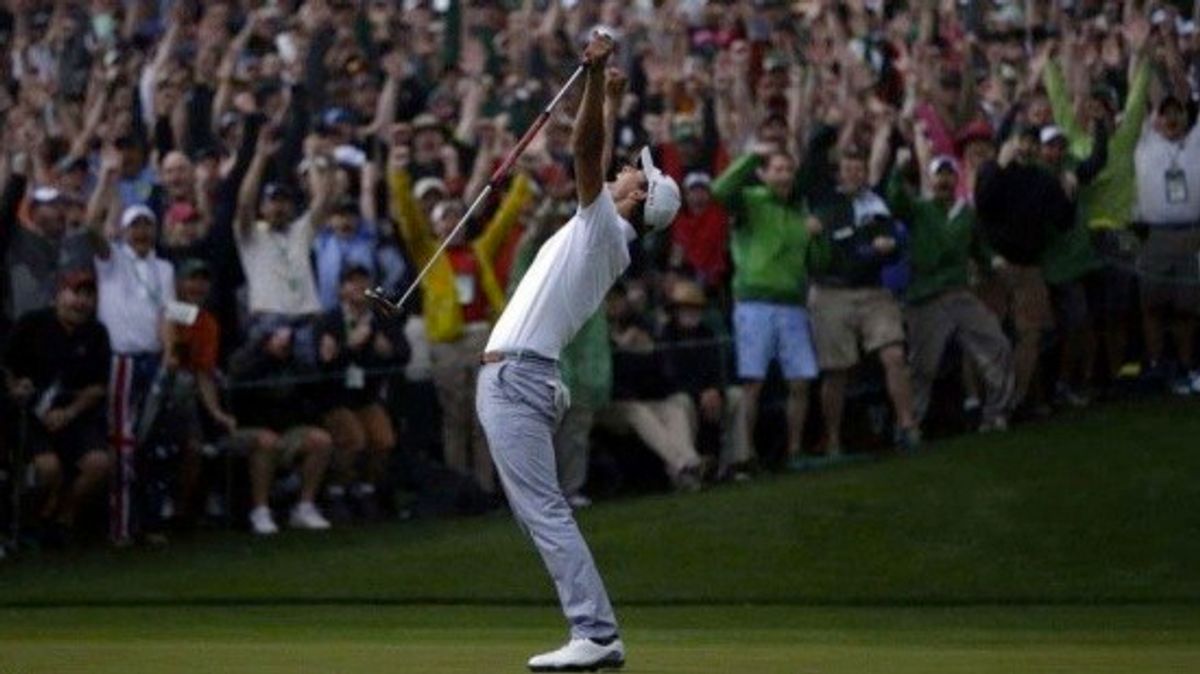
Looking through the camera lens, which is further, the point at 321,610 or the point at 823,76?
the point at 823,76

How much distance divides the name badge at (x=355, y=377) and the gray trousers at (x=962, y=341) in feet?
13.3

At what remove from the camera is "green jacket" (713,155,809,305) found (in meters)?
22.6

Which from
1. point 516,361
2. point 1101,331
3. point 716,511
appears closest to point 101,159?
point 716,511

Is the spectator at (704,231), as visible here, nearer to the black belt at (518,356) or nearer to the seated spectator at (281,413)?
the seated spectator at (281,413)

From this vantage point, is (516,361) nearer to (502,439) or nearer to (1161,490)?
(502,439)

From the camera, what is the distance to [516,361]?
1331cm

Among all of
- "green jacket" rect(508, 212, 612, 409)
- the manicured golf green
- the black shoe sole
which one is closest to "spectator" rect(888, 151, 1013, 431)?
"green jacket" rect(508, 212, 612, 409)

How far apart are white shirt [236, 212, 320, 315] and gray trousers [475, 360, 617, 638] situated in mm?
8964

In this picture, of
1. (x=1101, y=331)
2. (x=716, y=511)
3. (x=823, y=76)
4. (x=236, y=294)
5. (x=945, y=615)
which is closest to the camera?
(x=945, y=615)

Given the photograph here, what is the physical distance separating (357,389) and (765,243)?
3.04 metres

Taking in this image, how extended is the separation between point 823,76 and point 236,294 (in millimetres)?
5946

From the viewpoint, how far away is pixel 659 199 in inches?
526

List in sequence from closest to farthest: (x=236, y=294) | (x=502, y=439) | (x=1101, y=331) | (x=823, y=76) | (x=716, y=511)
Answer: (x=502, y=439) → (x=716, y=511) → (x=236, y=294) → (x=1101, y=331) → (x=823, y=76)

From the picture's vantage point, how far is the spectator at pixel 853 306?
2295cm
